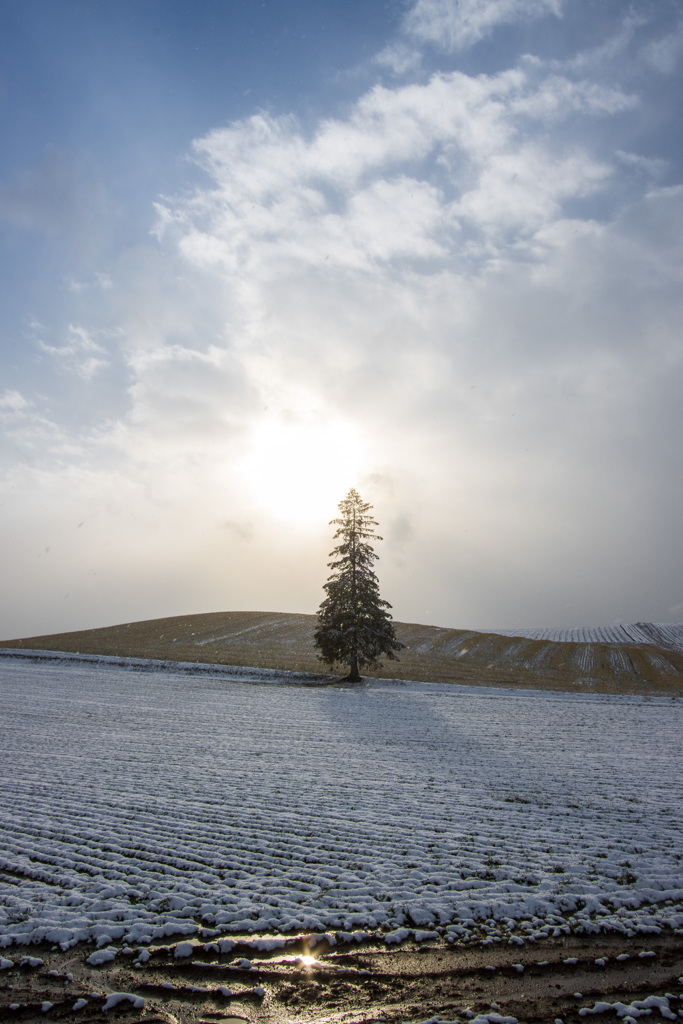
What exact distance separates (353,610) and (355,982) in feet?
106

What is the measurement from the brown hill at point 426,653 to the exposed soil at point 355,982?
30.2m

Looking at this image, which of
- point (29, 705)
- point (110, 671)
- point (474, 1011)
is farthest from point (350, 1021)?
point (110, 671)

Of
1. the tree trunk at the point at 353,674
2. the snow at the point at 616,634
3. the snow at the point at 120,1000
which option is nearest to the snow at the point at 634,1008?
the snow at the point at 120,1000

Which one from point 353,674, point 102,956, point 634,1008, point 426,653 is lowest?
point 353,674

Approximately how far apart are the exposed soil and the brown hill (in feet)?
99.1

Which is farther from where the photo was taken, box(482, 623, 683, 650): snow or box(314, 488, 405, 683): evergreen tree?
box(482, 623, 683, 650): snow

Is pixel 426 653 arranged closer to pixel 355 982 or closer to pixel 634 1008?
pixel 355 982

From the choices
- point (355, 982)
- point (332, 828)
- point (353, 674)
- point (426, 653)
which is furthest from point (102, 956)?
point (426, 653)

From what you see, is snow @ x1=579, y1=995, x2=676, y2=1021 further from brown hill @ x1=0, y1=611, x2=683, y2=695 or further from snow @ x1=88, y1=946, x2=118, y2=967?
brown hill @ x1=0, y1=611, x2=683, y2=695

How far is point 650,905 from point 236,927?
5.68 m

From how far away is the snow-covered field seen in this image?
23.3ft

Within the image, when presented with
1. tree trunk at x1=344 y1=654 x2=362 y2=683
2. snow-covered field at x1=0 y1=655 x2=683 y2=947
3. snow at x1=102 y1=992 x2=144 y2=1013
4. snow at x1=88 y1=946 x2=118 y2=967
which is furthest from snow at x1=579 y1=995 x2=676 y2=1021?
tree trunk at x1=344 y1=654 x2=362 y2=683

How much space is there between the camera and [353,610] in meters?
37.9

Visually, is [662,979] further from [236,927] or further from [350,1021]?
[236,927]
